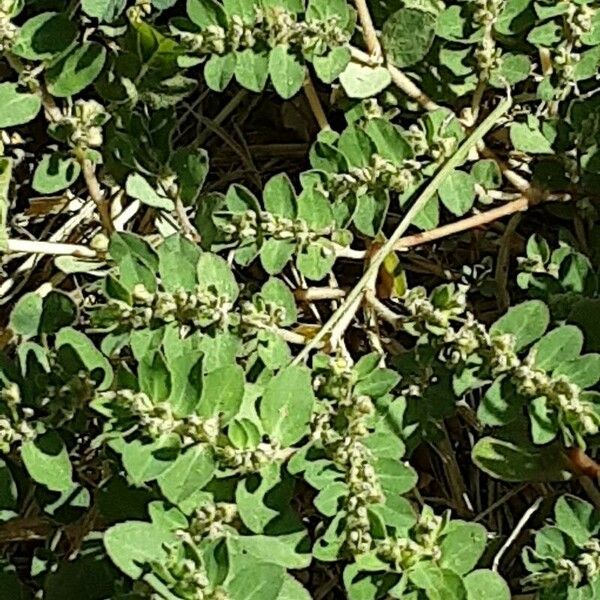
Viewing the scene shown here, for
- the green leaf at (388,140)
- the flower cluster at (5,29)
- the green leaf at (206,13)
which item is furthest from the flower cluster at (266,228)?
the flower cluster at (5,29)

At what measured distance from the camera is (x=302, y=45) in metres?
1.49

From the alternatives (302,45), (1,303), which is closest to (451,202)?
(302,45)

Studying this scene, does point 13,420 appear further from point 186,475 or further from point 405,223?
point 405,223

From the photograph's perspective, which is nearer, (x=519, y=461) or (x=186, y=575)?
(x=186, y=575)

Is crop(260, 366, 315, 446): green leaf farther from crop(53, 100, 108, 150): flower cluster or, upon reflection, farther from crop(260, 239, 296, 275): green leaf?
crop(53, 100, 108, 150): flower cluster

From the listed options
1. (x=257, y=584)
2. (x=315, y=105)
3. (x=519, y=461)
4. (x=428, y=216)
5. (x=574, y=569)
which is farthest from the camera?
(x=315, y=105)

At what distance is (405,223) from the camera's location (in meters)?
1.54

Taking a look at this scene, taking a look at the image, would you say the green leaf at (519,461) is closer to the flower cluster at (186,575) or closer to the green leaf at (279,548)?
the green leaf at (279,548)

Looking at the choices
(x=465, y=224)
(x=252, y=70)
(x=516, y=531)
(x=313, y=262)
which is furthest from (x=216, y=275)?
(x=516, y=531)

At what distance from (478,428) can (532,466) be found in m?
0.10

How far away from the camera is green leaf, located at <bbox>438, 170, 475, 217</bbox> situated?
1543mm

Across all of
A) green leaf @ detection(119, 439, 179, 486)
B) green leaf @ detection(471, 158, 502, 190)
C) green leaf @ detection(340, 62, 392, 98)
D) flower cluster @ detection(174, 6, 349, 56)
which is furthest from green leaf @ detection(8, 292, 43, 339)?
green leaf @ detection(471, 158, 502, 190)

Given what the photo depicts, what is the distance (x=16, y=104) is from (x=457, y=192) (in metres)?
0.54

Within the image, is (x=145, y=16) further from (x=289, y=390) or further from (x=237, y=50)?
(x=289, y=390)
